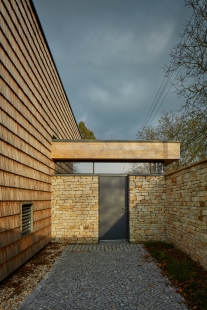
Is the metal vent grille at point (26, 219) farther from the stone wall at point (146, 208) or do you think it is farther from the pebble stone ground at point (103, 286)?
the stone wall at point (146, 208)

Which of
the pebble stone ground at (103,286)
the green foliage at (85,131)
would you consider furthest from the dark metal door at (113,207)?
the green foliage at (85,131)

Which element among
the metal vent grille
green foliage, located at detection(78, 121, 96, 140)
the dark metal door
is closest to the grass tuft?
the dark metal door

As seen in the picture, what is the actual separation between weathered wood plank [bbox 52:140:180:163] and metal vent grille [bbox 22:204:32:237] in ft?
9.09

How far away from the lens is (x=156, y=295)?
400cm

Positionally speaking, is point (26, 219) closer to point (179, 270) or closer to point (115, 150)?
point (179, 270)

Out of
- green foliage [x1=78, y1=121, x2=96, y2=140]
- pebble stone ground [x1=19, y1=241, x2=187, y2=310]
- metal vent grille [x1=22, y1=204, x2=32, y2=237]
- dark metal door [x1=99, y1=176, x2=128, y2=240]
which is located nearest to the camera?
pebble stone ground [x1=19, y1=241, x2=187, y2=310]

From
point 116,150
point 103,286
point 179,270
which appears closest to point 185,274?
point 179,270

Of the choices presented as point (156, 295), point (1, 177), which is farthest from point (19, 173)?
point (156, 295)

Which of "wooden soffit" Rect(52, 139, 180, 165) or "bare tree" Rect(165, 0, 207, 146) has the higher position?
"bare tree" Rect(165, 0, 207, 146)

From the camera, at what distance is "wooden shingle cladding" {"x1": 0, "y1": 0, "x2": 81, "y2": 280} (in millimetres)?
4641

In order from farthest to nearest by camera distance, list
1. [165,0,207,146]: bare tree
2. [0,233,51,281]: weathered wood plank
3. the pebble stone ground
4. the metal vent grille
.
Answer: [165,0,207,146]: bare tree, the metal vent grille, [0,233,51,281]: weathered wood plank, the pebble stone ground

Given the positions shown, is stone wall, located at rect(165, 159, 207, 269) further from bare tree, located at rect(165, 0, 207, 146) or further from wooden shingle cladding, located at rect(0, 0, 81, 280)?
wooden shingle cladding, located at rect(0, 0, 81, 280)

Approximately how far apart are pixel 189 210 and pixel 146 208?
2491mm

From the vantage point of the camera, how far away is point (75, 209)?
28.1ft
